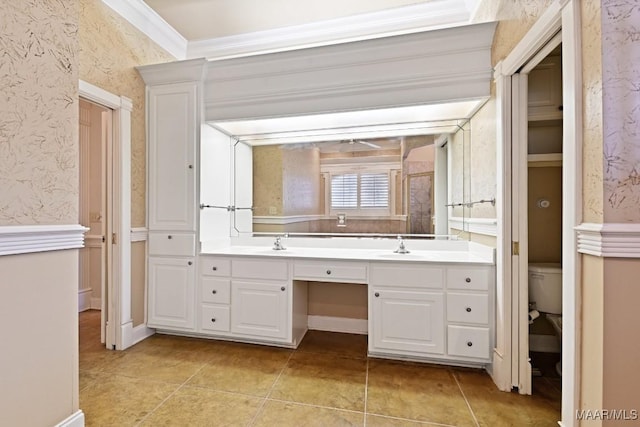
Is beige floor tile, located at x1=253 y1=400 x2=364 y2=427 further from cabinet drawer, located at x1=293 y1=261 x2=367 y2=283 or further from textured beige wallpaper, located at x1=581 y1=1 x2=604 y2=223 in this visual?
textured beige wallpaper, located at x1=581 y1=1 x2=604 y2=223

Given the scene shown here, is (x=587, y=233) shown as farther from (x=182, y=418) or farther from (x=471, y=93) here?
(x=182, y=418)

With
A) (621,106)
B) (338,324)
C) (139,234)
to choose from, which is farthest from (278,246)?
(621,106)

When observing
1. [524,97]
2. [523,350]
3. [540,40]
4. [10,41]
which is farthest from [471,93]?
[10,41]

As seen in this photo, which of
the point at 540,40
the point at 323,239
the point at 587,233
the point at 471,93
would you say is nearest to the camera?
the point at 587,233

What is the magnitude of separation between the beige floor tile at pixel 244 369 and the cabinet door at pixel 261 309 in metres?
0.13

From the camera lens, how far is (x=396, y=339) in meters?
2.20

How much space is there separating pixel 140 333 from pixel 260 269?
1.25 m

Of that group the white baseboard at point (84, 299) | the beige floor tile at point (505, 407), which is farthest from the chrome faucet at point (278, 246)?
the white baseboard at point (84, 299)

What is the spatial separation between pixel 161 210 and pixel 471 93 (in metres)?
2.69

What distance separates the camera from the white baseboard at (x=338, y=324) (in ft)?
A: 9.21

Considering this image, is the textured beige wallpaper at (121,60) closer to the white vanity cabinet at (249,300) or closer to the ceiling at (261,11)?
the ceiling at (261,11)

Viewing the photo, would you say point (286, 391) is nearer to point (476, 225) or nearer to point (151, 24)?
point (476, 225)

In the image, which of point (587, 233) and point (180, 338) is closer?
point (587, 233)

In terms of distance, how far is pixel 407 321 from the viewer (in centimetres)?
218
